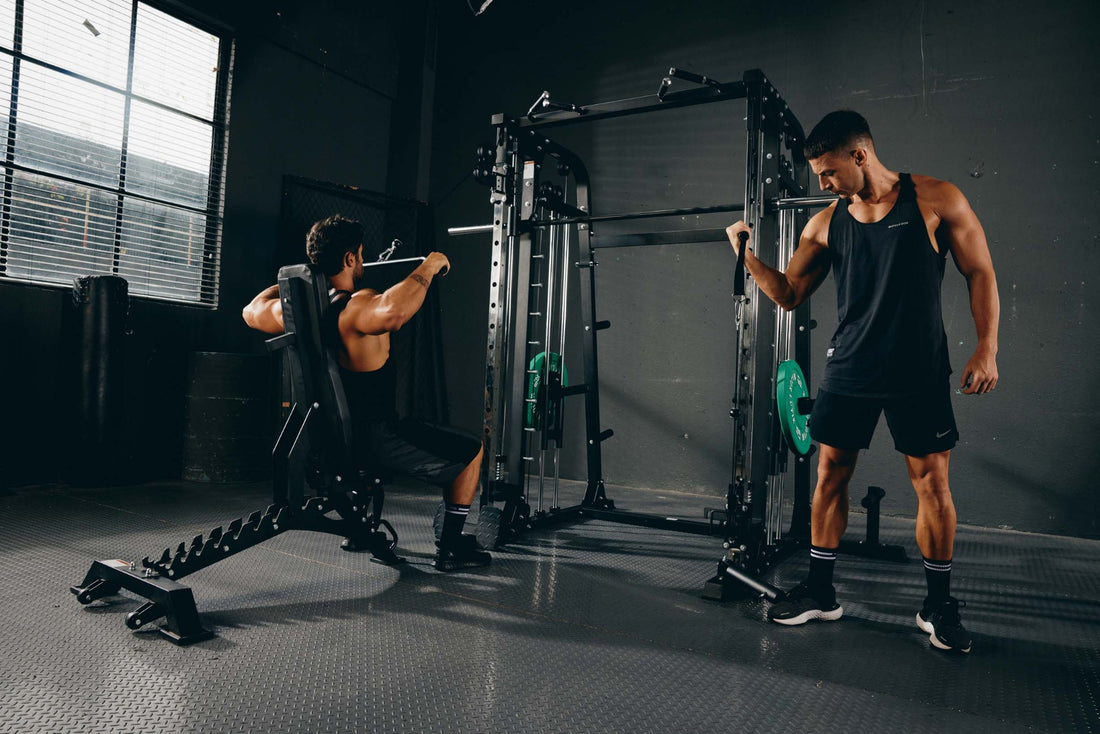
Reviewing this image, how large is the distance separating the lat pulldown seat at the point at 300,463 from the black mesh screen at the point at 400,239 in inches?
98.4

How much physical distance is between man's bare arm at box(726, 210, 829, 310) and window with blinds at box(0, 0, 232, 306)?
12.0 ft

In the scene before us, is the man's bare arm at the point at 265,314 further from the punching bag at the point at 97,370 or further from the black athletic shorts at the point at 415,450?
the punching bag at the point at 97,370

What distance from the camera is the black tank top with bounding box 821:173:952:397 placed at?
1984 mm

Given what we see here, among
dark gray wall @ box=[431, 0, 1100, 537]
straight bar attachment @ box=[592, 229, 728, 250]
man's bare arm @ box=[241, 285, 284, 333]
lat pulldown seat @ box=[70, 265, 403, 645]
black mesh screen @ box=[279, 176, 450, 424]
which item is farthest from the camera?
black mesh screen @ box=[279, 176, 450, 424]

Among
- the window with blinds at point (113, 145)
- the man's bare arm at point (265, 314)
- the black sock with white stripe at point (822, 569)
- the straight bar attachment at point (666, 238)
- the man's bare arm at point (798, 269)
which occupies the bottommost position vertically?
the black sock with white stripe at point (822, 569)

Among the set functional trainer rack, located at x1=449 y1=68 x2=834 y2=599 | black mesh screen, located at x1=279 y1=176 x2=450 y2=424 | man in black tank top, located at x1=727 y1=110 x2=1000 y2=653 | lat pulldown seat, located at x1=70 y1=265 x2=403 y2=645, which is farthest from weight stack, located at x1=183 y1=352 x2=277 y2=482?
man in black tank top, located at x1=727 y1=110 x2=1000 y2=653

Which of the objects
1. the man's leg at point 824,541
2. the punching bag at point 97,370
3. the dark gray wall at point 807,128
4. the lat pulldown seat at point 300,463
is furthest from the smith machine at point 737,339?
the punching bag at point 97,370

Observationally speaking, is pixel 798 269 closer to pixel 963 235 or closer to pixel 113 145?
pixel 963 235

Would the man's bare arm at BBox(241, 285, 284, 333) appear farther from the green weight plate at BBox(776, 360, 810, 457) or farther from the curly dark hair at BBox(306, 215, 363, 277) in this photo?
the green weight plate at BBox(776, 360, 810, 457)

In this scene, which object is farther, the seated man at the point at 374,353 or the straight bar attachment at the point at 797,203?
the straight bar attachment at the point at 797,203

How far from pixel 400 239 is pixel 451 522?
2.80 m

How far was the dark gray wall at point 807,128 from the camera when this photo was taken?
365 cm

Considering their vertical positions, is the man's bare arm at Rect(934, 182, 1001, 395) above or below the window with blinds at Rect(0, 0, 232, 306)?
below

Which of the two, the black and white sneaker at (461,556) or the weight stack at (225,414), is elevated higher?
the weight stack at (225,414)
